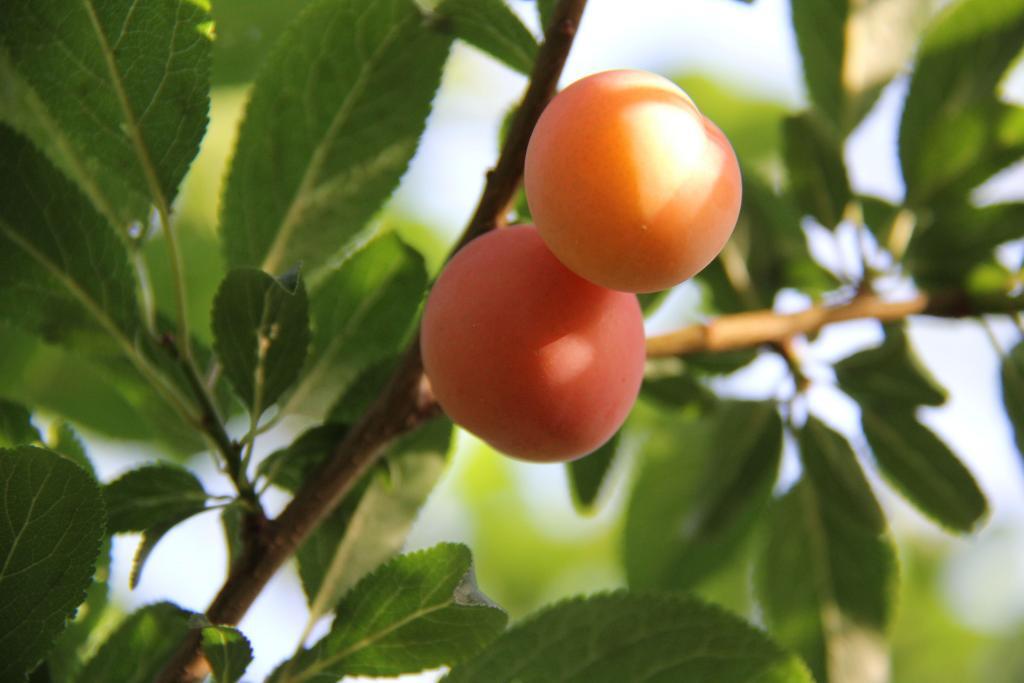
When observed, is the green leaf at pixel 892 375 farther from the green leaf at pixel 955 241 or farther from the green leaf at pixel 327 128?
the green leaf at pixel 327 128

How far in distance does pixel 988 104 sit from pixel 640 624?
0.74 m

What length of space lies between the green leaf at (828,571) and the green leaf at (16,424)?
824 mm

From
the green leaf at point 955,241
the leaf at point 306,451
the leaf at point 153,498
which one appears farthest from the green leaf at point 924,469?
the leaf at point 153,498

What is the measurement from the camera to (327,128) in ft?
3.19

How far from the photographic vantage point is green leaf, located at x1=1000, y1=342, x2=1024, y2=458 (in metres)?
1.20

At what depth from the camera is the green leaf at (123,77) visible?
0.79 m

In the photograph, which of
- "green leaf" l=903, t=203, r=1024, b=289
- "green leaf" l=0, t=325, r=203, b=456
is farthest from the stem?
"green leaf" l=903, t=203, r=1024, b=289

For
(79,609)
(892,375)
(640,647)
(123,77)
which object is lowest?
(892,375)

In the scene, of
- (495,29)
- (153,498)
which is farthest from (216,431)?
(495,29)

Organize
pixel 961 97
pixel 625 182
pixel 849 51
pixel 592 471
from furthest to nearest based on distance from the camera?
pixel 849 51 → pixel 961 97 → pixel 592 471 → pixel 625 182

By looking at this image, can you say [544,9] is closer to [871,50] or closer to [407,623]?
[407,623]

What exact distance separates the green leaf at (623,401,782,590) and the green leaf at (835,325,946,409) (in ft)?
0.36

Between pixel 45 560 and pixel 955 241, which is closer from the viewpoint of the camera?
pixel 45 560

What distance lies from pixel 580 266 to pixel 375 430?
0.75ft
